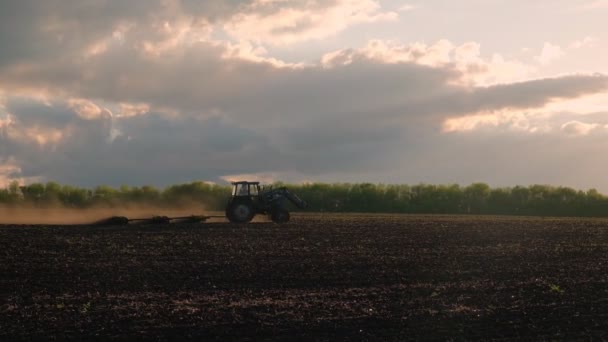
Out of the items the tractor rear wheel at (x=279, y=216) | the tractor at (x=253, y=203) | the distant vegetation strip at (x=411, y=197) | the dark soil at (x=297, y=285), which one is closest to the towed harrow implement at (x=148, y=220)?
the tractor at (x=253, y=203)

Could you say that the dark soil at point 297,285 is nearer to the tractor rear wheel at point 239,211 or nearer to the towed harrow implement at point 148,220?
the towed harrow implement at point 148,220

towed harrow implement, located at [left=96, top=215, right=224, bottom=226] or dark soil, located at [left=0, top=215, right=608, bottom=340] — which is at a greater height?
towed harrow implement, located at [left=96, top=215, right=224, bottom=226]

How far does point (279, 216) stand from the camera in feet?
130

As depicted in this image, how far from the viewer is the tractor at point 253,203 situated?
38906 millimetres

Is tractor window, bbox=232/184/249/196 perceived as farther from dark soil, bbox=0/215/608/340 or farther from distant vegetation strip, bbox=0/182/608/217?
distant vegetation strip, bbox=0/182/608/217

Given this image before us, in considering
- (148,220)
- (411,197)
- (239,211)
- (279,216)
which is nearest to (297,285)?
(239,211)

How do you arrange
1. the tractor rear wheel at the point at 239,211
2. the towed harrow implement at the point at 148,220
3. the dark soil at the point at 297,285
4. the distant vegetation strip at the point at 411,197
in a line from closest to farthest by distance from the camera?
the dark soil at the point at 297,285 → the towed harrow implement at the point at 148,220 → the tractor rear wheel at the point at 239,211 → the distant vegetation strip at the point at 411,197

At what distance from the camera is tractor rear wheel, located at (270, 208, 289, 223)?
130ft

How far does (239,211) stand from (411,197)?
35.5 m

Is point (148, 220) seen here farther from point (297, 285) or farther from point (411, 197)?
point (411, 197)

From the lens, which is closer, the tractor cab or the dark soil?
the dark soil

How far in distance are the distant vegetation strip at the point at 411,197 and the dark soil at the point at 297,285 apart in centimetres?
3033

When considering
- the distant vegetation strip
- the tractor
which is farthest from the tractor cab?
the distant vegetation strip

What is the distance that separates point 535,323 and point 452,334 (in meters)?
2.05
